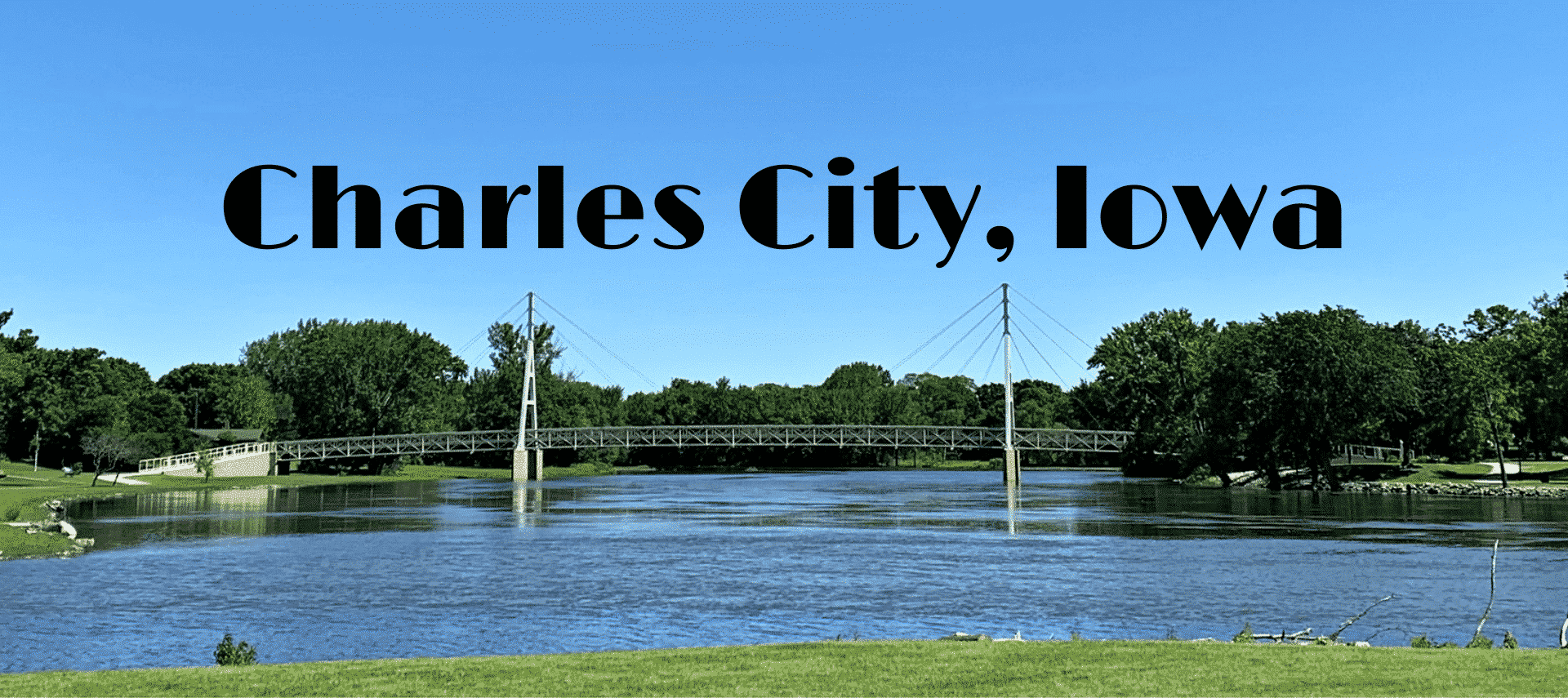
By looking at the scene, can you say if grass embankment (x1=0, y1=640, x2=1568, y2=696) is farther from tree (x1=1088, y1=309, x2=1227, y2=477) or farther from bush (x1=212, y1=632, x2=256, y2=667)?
tree (x1=1088, y1=309, x2=1227, y2=477)

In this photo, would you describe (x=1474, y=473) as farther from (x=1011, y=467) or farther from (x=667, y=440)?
(x=667, y=440)

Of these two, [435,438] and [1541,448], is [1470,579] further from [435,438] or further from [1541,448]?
[435,438]

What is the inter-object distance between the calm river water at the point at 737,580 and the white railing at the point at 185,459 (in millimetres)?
42685

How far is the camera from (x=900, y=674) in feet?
50.5

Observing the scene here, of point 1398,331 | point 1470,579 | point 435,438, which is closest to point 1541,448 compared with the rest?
point 1398,331

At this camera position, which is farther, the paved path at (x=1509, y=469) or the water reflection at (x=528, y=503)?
the paved path at (x=1509, y=469)

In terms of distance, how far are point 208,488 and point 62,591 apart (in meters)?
74.0

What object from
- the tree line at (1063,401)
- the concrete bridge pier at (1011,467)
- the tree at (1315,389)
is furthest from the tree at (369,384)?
the tree at (1315,389)

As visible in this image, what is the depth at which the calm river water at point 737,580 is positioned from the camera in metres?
23.0

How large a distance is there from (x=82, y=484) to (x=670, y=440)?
83.6 metres

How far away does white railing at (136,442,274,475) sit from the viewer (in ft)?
340

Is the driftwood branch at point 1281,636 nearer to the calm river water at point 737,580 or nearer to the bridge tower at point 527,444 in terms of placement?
the calm river water at point 737,580

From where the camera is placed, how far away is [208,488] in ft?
317

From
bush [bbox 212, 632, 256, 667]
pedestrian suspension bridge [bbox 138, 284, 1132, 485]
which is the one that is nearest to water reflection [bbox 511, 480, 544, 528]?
pedestrian suspension bridge [bbox 138, 284, 1132, 485]
